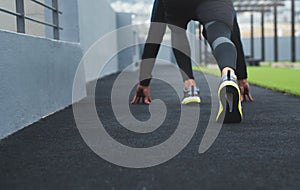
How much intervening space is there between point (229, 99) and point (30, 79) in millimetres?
1070

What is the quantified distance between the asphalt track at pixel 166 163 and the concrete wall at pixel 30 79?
11cm

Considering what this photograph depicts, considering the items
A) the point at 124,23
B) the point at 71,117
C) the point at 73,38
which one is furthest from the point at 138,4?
the point at 71,117

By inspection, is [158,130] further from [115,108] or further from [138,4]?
[138,4]

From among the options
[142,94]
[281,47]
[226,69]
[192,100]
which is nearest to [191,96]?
[192,100]

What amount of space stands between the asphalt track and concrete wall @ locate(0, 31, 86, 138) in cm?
11

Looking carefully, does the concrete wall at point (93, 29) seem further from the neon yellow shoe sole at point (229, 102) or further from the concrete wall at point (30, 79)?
the neon yellow shoe sole at point (229, 102)

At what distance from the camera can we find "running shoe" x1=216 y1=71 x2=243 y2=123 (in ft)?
6.07

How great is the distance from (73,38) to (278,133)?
2636 mm

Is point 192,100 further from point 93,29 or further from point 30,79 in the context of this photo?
point 93,29

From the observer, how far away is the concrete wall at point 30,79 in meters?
1.91

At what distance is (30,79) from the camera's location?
2.29 m

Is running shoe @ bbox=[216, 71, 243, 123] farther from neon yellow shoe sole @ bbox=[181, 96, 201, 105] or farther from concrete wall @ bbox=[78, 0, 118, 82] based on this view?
concrete wall @ bbox=[78, 0, 118, 82]

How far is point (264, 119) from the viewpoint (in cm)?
221

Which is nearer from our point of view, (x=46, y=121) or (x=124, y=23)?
(x=46, y=121)
